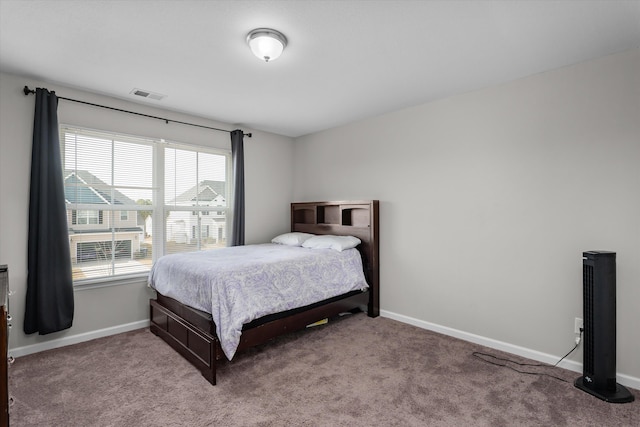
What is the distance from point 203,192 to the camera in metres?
4.04

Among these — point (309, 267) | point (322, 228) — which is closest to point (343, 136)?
point (322, 228)

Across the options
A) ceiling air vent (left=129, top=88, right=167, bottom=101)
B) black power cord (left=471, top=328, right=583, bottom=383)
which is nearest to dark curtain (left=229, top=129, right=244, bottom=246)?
ceiling air vent (left=129, top=88, right=167, bottom=101)

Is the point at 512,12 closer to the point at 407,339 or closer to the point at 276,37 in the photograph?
the point at 276,37

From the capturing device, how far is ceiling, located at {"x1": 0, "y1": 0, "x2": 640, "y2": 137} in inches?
72.7

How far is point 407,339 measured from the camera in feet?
10.3

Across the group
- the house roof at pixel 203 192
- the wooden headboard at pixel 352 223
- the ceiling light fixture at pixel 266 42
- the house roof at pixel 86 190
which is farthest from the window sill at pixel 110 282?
the ceiling light fixture at pixel 266 42

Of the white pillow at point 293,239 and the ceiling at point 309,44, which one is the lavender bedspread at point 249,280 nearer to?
the white pillow at point 293,239

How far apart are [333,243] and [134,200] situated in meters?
2.22

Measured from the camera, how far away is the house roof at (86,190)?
3.06 m

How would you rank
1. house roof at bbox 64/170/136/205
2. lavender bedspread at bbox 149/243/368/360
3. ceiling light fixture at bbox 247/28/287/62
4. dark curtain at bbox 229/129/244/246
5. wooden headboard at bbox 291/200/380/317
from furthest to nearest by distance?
dark curtain at bbox 229/129/244/246, wooden headboard at bbox 291/200/380/317, house roof at bbox 64/170/136/205, lavender bedspread at bbox 149/243/368/360, ceiling light fixture at bbox 247/28/287/62

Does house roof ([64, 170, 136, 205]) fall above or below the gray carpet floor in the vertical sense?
above

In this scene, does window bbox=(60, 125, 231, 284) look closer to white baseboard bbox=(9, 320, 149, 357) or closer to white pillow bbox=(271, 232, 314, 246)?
white baseboard bbox=(9, 320, 149, 357)

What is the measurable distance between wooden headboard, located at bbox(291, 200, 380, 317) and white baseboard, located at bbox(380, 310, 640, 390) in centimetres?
40

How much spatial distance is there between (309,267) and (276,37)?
200cm
